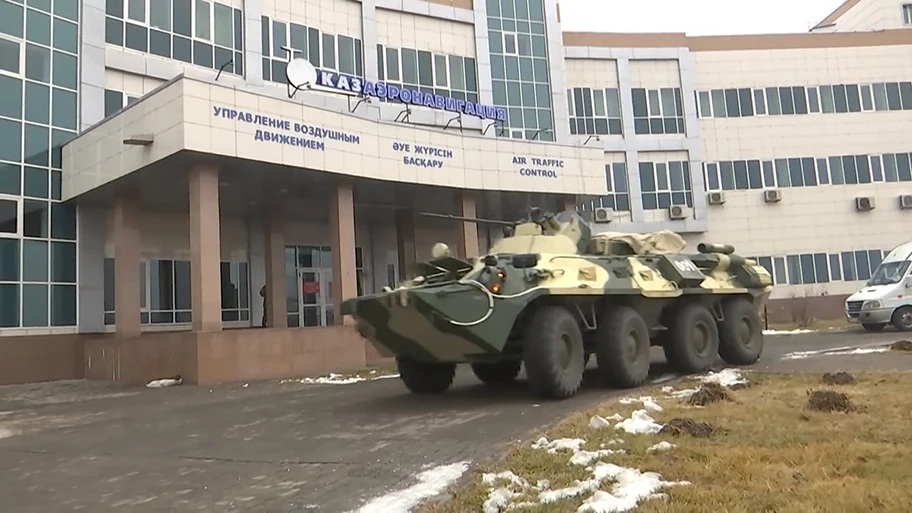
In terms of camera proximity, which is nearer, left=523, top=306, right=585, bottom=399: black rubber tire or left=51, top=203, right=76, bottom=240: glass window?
left=523, top=306, right=585, bottom=399: black rubber tire

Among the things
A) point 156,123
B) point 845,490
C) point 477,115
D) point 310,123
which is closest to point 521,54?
point 477,115

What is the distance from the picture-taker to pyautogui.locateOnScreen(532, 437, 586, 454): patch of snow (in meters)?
5.93

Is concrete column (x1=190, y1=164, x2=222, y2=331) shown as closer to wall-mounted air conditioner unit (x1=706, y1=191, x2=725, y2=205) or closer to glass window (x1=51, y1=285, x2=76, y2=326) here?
glass window (x1=51, y1=285, x2=76, y2=326)

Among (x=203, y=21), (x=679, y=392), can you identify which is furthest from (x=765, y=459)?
(x=203, y=21)

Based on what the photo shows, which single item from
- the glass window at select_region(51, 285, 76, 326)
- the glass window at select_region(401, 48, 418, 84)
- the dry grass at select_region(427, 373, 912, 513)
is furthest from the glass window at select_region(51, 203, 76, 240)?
the dry grass at select_region(427, 373, 912, 513)

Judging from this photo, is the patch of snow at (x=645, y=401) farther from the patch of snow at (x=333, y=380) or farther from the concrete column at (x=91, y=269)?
the concrete column at (x=91, y=269)

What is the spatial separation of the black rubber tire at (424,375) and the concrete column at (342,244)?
7916mm

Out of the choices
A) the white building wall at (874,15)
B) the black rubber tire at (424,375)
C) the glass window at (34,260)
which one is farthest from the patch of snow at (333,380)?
the white building wall at (874,15)

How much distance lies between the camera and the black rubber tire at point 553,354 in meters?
9.17

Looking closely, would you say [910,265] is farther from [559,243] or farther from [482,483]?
[482,483]

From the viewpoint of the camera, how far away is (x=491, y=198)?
23.3m

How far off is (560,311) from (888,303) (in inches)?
577

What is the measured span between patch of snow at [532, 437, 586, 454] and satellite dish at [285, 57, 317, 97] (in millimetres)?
15314

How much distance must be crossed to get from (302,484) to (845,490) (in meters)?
3.53
